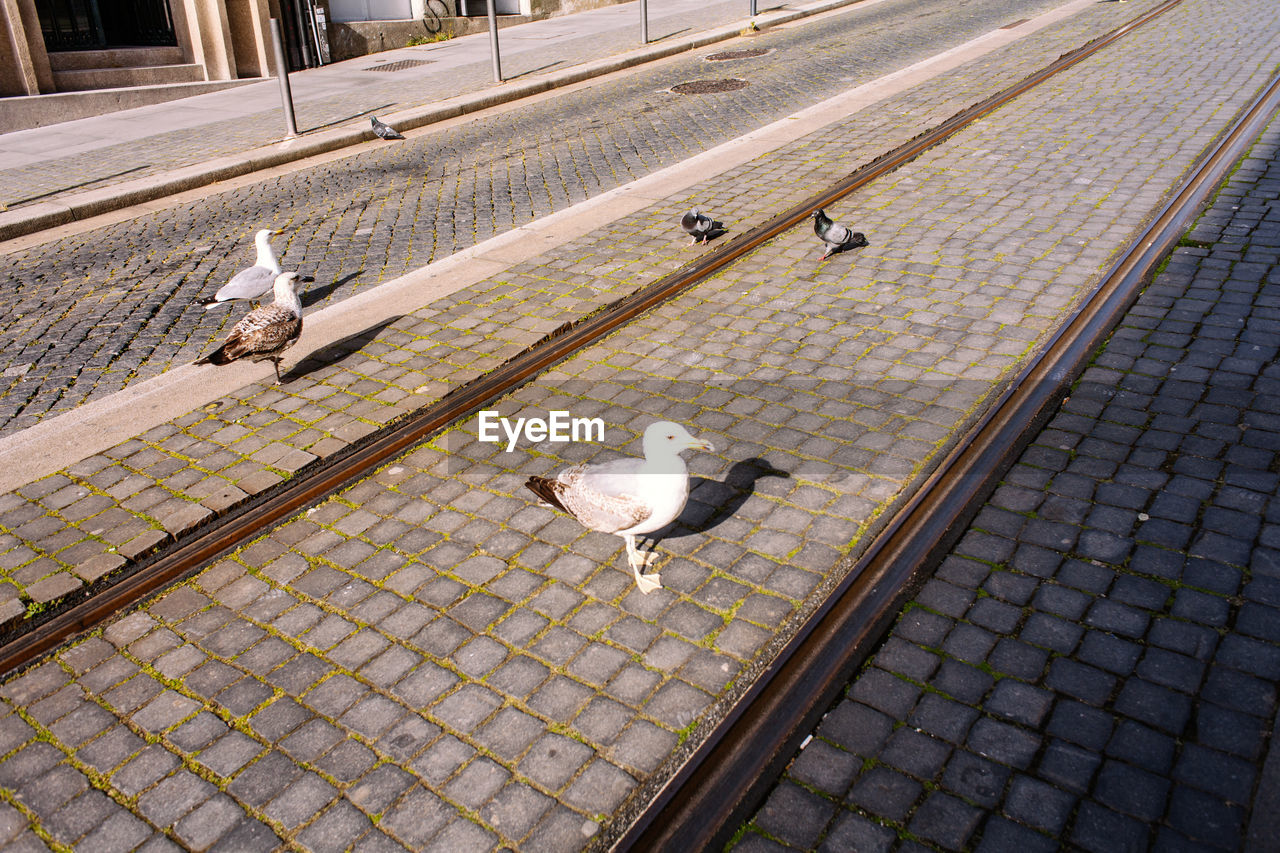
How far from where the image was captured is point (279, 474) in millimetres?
5438

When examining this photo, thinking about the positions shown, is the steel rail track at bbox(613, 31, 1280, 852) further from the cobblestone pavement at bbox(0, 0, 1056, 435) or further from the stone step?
the stone step

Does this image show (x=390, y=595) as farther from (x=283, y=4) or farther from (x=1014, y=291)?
(x=283, y=4)

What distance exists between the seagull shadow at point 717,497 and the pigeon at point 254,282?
15.6 ft

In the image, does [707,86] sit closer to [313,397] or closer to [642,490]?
[313,397]

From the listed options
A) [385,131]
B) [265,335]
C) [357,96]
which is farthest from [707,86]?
[265,335]

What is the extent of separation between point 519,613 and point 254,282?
16.6 feet

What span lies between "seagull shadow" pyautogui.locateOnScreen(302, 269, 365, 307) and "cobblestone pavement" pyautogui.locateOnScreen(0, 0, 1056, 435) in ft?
0.08

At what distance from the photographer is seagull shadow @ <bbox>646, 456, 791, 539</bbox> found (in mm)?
4793

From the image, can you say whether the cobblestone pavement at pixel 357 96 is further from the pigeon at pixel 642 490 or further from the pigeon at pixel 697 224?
the pigeon at pixel 642 490

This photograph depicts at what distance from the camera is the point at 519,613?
4273 millimetres

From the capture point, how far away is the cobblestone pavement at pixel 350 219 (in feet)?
24.1

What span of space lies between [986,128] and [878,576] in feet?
29.4

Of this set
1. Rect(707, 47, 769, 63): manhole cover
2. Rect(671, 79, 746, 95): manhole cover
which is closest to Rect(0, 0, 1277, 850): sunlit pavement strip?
Rect(671, 79, 746, 95): manhole cover

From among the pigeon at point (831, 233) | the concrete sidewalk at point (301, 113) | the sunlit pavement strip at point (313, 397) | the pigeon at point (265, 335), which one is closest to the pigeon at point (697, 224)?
the sunlit pavement strip at point (313, 397)
